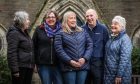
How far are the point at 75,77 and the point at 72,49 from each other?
21.7 inches

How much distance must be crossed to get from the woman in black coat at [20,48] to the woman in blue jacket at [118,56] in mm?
1446

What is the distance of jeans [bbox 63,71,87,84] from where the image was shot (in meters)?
9.71

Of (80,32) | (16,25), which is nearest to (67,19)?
(80,32)

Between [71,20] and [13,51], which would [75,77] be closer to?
[71,20]

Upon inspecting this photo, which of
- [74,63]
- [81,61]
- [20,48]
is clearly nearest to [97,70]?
[81,61]

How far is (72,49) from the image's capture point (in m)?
9.63

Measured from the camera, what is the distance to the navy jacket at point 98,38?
32.6 ft

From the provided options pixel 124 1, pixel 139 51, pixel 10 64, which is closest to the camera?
pixel 10 64

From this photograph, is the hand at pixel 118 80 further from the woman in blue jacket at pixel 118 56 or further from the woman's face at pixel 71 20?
the woman's face at pixel 71 20

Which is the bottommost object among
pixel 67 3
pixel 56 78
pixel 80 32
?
pixel 56 78

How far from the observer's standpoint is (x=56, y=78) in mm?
9969

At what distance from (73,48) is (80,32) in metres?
0.34

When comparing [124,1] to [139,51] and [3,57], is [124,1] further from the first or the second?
[3,57]

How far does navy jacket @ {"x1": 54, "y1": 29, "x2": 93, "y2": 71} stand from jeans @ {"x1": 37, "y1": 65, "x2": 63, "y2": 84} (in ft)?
0.95
